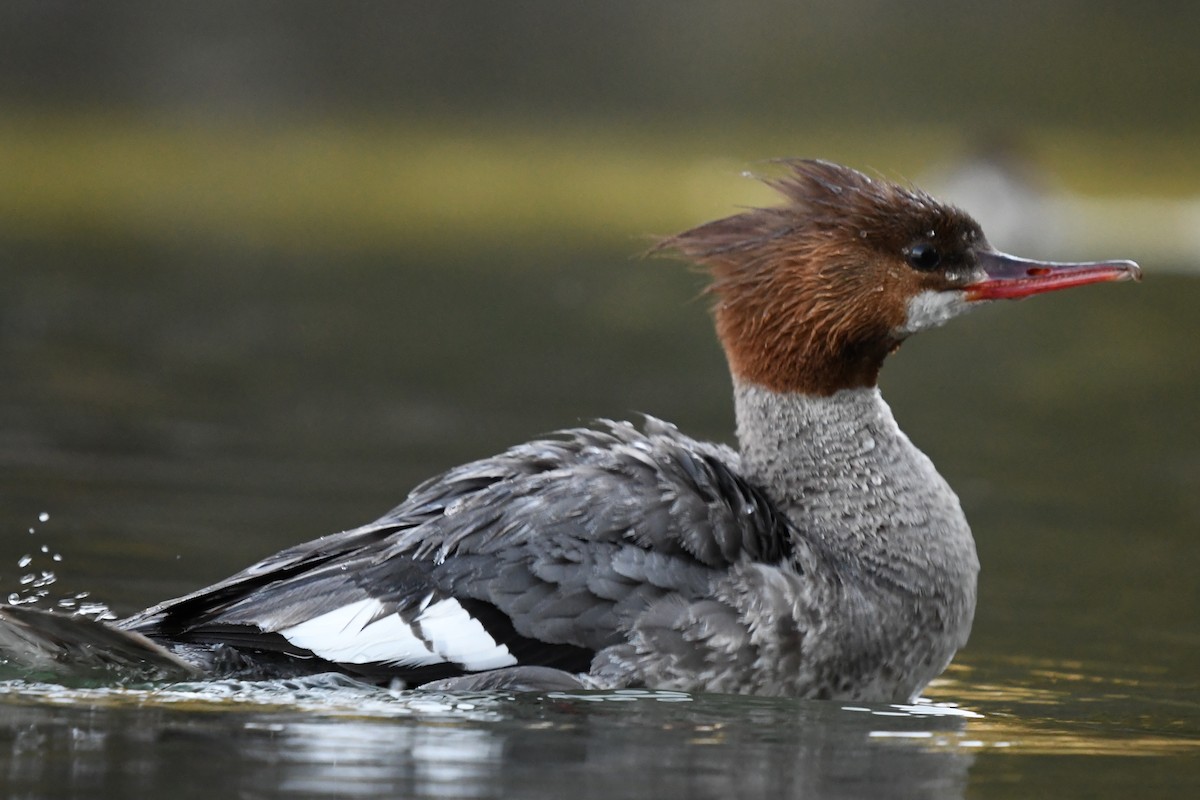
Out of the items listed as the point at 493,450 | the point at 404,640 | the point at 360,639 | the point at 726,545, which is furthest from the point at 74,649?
the point at 493,450

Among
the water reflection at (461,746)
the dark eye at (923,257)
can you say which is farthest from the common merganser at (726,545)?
the water reflection at (461,746)

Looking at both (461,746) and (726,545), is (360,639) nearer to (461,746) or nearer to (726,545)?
(461,746)

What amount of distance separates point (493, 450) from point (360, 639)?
4.63m

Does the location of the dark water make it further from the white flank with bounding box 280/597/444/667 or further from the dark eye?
the dark eye

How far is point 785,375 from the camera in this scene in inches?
272

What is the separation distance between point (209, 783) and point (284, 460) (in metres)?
5.27

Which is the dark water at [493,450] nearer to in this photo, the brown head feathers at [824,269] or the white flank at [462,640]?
the white flank at [462,640]

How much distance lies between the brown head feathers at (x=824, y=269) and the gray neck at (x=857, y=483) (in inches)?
3.6

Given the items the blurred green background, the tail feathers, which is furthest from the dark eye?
the blurred green background

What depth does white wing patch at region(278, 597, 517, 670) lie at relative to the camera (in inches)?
241

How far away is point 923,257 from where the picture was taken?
6867mm

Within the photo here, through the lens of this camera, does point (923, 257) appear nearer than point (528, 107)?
Yes

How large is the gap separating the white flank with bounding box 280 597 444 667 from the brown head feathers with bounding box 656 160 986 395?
61.6 inches

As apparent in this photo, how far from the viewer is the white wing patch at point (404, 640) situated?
6.12 meters
